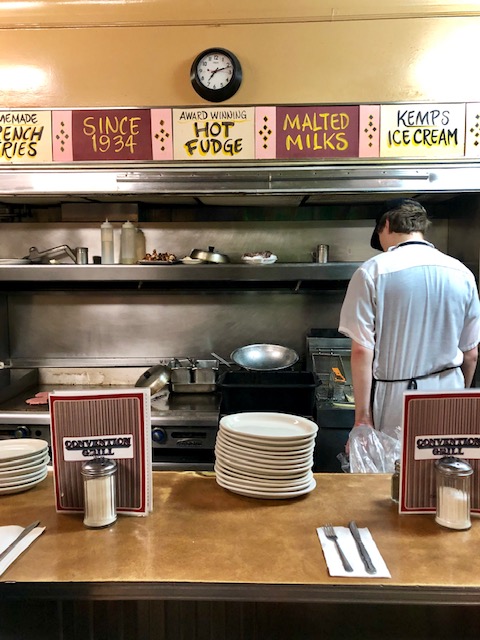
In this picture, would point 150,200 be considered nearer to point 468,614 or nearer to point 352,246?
point 352,246

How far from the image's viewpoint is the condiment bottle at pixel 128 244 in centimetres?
333

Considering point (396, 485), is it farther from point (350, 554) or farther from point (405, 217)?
point (405, 217)

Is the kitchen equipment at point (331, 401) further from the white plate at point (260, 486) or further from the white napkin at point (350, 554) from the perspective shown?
the white napkin at point (350, 554)

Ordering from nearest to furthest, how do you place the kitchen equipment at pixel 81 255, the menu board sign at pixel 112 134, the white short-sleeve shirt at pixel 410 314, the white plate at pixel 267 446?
the white plate at pixel 267 446
the white short-sleeve shirt at pixel 410 314
the menu board sign at pixel 112 134
the kitchen equipment at pixel 81 255

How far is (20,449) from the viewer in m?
1.48

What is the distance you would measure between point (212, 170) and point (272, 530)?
2024 millimetres

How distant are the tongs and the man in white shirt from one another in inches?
76.0

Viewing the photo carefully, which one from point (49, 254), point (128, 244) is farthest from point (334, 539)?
point (49, 254)

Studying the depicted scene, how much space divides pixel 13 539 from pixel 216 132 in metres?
2.20

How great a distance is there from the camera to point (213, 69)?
8.80 ft

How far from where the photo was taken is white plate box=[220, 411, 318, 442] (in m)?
1.37

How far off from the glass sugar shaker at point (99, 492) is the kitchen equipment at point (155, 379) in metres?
1.81

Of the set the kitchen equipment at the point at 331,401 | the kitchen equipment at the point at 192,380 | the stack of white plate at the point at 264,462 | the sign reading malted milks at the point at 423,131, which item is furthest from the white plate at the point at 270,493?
the sign reading malted milks at the point at 423,131

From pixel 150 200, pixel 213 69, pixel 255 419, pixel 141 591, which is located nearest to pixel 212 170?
pixel 213 69
